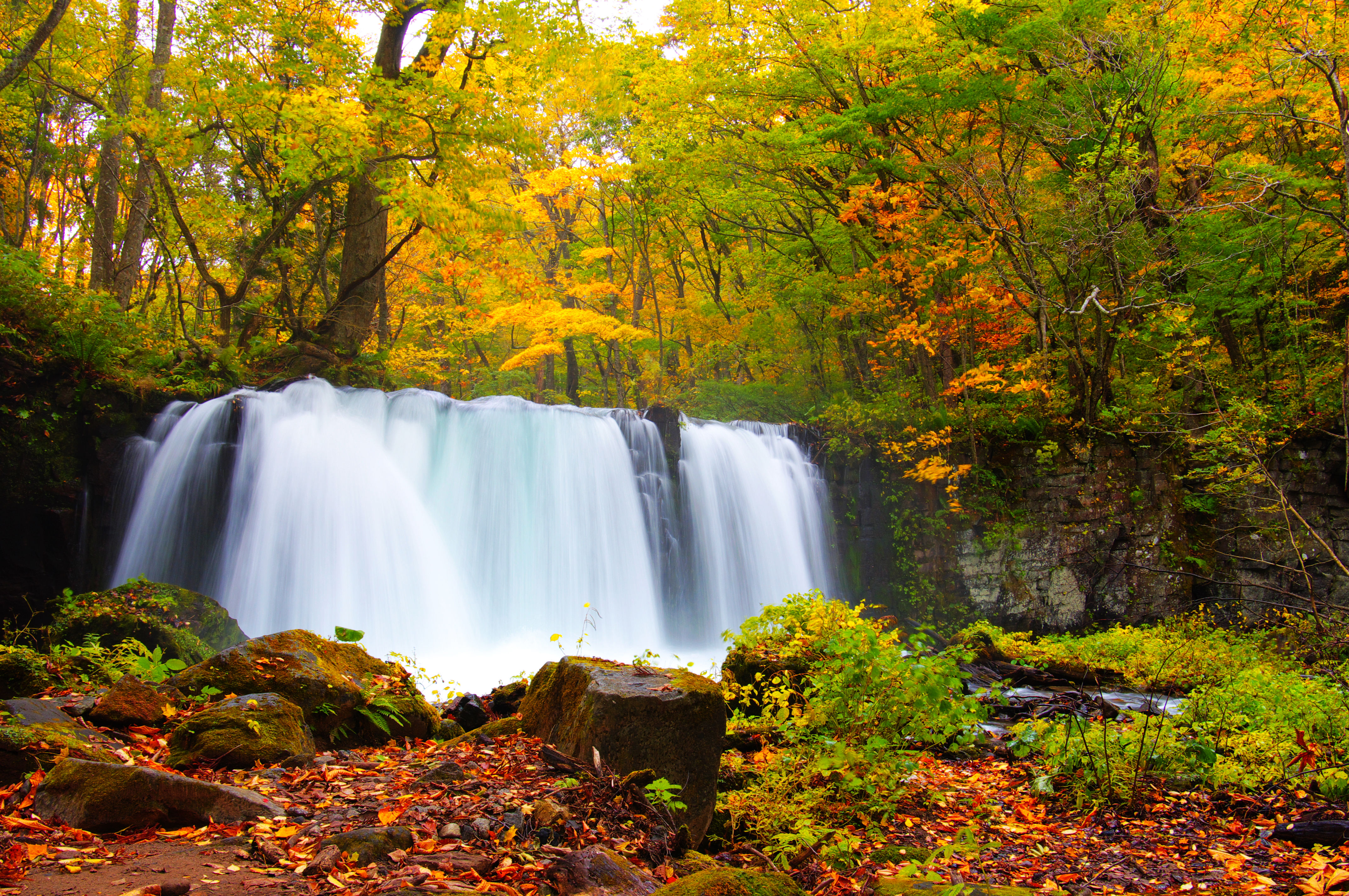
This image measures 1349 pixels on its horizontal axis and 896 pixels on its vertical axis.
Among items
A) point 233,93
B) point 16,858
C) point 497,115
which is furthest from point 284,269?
point 16,858

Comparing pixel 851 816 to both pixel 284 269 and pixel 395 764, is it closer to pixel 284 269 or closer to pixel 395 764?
pixel 395 764

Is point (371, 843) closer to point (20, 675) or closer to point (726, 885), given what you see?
point (726, 885)

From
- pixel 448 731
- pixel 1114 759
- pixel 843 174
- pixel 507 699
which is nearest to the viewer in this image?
pixel 1114 759

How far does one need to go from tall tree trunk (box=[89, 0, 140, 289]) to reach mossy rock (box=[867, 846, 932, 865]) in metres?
15.0

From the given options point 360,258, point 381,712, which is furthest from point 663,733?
point 360,258

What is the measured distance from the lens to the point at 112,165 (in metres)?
12.6

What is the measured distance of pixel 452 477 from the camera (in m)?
12.4

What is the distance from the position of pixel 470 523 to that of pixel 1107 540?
11424 millimetres

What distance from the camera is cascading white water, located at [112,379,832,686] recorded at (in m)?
10.1

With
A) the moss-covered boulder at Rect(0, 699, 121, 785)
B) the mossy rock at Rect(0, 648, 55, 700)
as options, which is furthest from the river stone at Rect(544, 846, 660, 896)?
the mossy rock at Rect(0, 648, 55, 700)

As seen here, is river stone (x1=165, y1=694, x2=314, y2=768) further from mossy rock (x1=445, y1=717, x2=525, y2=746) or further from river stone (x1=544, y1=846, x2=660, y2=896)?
river stone (x1=544, y1=846, x2=660, y2=896)

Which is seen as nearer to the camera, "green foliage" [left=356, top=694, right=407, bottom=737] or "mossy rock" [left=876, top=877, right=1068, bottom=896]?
"mossy rock" [left=876, top=877, right=1068, bottom=896]

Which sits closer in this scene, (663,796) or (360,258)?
(663,796)

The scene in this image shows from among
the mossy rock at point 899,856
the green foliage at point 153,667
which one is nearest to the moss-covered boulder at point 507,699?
the green foliage at point 153,667
